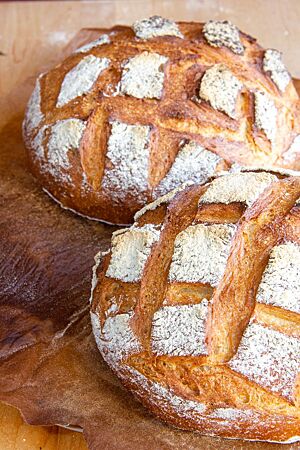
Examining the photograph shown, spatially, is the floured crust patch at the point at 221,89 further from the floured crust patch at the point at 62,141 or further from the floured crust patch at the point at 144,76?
the floured crust patch at the point at 62,141

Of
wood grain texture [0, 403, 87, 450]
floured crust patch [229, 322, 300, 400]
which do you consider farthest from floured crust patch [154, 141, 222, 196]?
wood grain texture [0, 403, 87, 450]

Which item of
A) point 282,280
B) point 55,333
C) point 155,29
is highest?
point 155,29

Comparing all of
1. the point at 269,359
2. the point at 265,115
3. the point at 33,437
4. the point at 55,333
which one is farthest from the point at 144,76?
the point at 33,437

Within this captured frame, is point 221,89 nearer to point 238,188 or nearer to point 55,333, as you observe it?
point 238,188

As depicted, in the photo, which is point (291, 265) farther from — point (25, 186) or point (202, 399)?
point (25, 186)

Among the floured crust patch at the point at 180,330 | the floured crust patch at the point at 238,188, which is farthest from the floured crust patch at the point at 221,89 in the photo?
the floured crust patch at the point at 180,330

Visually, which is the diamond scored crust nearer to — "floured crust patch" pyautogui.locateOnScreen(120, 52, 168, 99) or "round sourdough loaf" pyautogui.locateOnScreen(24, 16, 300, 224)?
"round sourdough loaf" pyautogui.locateOnScreen(24, 16, 300, 224)

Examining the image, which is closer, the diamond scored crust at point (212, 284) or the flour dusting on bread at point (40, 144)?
the diamond scored crust at point (212, 284)
